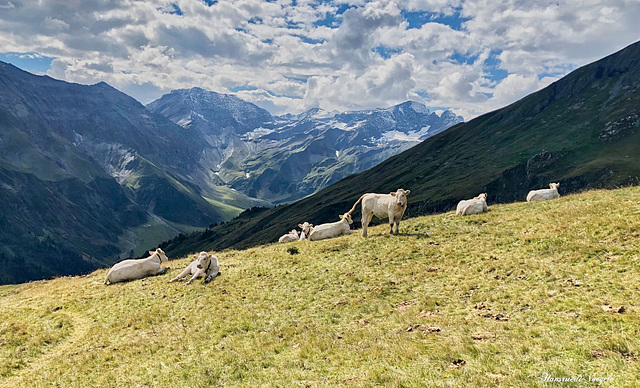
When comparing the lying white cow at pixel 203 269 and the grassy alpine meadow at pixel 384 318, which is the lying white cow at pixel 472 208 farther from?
the lying white cow at pixel 203 269

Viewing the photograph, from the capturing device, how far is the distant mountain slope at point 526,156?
308 feet

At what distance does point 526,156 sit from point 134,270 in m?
123

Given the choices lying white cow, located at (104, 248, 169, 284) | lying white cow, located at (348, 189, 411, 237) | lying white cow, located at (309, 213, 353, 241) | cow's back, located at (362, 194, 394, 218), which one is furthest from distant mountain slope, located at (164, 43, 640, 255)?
lying white cow, located at (104, 248, 169, 284)

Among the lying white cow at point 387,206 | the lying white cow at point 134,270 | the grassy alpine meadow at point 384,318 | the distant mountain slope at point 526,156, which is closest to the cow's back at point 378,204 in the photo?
the lying white cow at point 387,206

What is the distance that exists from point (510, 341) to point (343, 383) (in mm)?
5172

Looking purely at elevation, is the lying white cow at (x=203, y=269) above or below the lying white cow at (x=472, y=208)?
below

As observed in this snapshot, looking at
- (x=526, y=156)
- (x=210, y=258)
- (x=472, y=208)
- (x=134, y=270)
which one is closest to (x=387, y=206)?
(x=472, y=208)

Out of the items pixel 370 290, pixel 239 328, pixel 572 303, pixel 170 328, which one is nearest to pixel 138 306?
pixel 170 328

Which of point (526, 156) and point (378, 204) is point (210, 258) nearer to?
point (378, 204)

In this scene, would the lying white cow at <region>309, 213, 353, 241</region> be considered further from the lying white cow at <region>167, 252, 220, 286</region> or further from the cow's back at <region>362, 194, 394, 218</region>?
the lying white cow at <region>167, 252, 220, 286</region>

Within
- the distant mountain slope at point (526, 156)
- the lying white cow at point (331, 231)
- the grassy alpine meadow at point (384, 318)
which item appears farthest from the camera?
the distant mountain slope at point (526, 156)

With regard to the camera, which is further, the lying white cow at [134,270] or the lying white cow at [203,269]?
the lying white cow at [134,270]

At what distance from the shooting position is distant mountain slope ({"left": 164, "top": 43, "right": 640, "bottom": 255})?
308 feet

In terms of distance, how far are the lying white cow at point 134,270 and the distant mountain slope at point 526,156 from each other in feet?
260
